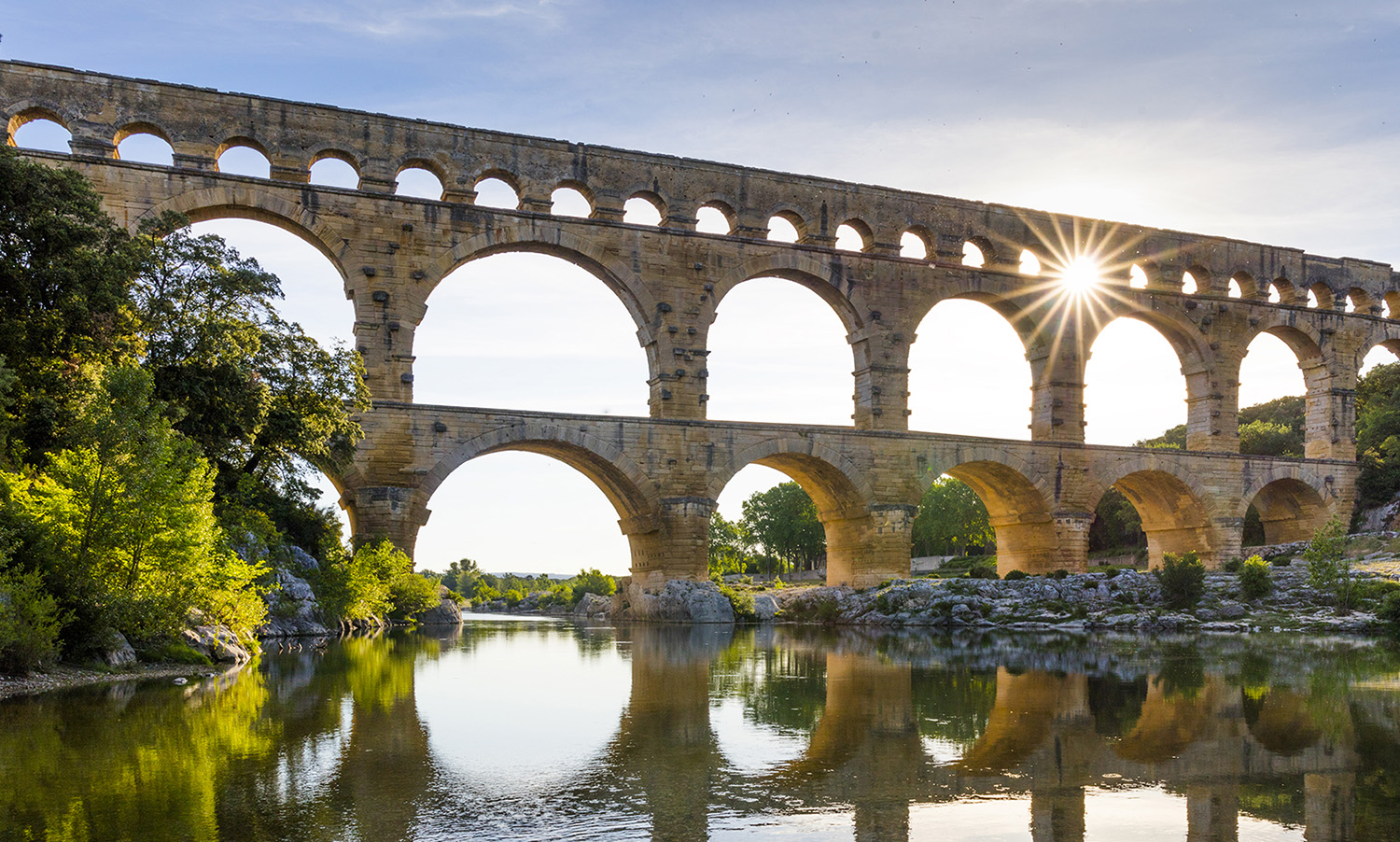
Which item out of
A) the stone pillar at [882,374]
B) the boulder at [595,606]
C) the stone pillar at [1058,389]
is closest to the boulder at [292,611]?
the stone pillar at [882,374]

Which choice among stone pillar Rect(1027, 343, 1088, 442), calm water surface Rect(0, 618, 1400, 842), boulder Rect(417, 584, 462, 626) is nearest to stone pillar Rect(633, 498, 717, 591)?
boulder Rect(417, 584, 462, 626)

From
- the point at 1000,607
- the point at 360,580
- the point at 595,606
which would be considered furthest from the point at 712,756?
the point at 595,606

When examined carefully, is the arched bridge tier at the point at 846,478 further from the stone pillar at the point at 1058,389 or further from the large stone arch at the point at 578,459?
the stone pillar at the point at 1058,389

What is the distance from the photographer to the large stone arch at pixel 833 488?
2881cm

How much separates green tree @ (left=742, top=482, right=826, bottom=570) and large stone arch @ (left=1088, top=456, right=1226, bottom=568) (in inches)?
1264

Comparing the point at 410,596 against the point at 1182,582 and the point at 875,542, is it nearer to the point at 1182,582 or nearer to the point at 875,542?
the point at 875,542

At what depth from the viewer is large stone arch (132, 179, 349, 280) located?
982 inches

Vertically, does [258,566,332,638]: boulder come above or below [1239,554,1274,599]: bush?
below

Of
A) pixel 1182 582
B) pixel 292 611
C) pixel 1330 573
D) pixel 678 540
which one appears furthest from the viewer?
pixel 678 540

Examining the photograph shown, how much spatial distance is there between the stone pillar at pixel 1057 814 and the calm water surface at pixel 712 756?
20 mm

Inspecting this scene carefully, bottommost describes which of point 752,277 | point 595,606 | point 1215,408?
point 595,606

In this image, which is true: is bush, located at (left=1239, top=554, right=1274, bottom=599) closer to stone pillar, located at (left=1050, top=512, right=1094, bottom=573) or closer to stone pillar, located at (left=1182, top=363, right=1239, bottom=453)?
stone pillar, located at (left=1050, top=512, right=1094, bottom=573)

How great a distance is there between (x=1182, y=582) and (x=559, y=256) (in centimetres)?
1722

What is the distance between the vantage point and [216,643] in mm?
14680
